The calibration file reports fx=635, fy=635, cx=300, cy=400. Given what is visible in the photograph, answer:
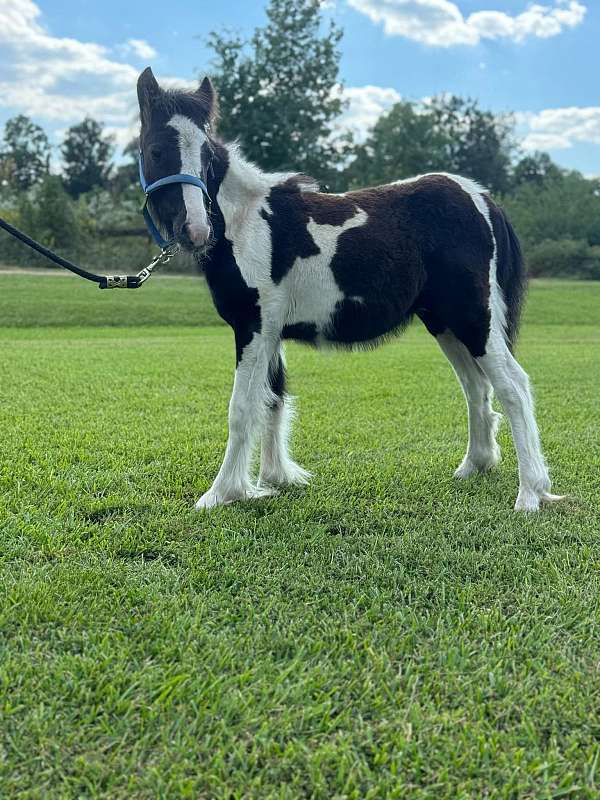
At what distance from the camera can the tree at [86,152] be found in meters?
62.4

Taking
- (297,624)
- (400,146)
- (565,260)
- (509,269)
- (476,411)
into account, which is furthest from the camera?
(400,146)

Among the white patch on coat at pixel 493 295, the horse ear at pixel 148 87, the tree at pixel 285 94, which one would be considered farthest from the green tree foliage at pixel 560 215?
the horse ear at pixel 148 87

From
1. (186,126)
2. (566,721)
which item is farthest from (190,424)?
(566,721)

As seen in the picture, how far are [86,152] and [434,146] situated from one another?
1394 inches

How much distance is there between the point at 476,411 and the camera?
4125mm

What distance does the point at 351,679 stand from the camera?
1901 millimetres

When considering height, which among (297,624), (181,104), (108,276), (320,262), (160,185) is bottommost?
(297,624)

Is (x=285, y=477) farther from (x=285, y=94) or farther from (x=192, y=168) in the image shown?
(x=285, y=94)

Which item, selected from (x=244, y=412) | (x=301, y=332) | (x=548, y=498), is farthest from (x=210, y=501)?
(x=548, y=498)

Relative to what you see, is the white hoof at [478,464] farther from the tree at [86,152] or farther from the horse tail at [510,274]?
the tree at [86,152]

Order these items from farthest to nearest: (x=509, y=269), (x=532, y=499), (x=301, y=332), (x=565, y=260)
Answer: (x=565, y=260), (x=509, y=269), (x=301, y=332), (x=532, y=499)

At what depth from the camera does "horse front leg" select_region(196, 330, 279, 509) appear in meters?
3.45

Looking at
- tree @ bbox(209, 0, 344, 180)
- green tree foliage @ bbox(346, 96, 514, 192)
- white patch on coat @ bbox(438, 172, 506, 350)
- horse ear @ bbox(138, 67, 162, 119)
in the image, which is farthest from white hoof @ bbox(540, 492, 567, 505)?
green tree foliage @ bbox(346, 96, 514, 192)

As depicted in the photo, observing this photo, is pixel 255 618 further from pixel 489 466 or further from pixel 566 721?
pixel 489 466
